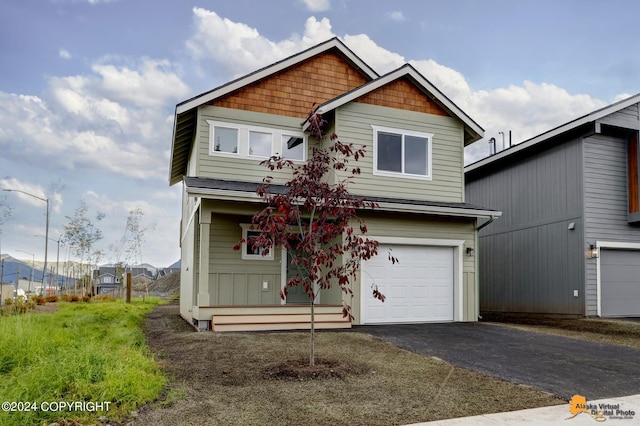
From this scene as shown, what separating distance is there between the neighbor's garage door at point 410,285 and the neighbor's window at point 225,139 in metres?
4.60

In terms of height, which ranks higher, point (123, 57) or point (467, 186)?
point (123, 57)

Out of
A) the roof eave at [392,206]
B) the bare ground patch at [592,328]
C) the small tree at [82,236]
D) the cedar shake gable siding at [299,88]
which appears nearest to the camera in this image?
the bare ground patch at [592,328]

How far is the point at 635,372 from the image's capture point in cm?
694

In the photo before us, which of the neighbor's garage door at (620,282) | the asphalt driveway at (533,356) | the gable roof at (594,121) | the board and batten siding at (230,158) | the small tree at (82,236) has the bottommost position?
the asphalt driveway at (533,356)

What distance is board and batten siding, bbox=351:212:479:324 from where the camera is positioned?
12.6 metres

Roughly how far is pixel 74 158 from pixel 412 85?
47.6ft

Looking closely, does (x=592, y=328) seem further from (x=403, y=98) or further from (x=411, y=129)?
(x=403, y=98)

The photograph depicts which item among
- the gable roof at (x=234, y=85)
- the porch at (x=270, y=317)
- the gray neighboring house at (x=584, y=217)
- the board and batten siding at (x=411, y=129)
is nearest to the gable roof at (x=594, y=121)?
the gray neighboring house at (x=584, y=217)

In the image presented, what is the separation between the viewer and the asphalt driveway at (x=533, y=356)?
242 inches

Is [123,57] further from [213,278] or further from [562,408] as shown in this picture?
[562,408]

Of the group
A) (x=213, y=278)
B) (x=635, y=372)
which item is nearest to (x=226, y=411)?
(x=635, y=372)

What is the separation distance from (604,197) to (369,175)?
709 cm

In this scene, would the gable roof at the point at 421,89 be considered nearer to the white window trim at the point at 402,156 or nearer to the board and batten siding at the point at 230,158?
the white window trim at the point at 402,156

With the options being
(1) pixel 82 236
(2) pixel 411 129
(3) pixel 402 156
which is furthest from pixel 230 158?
(1) pixel 82 236
